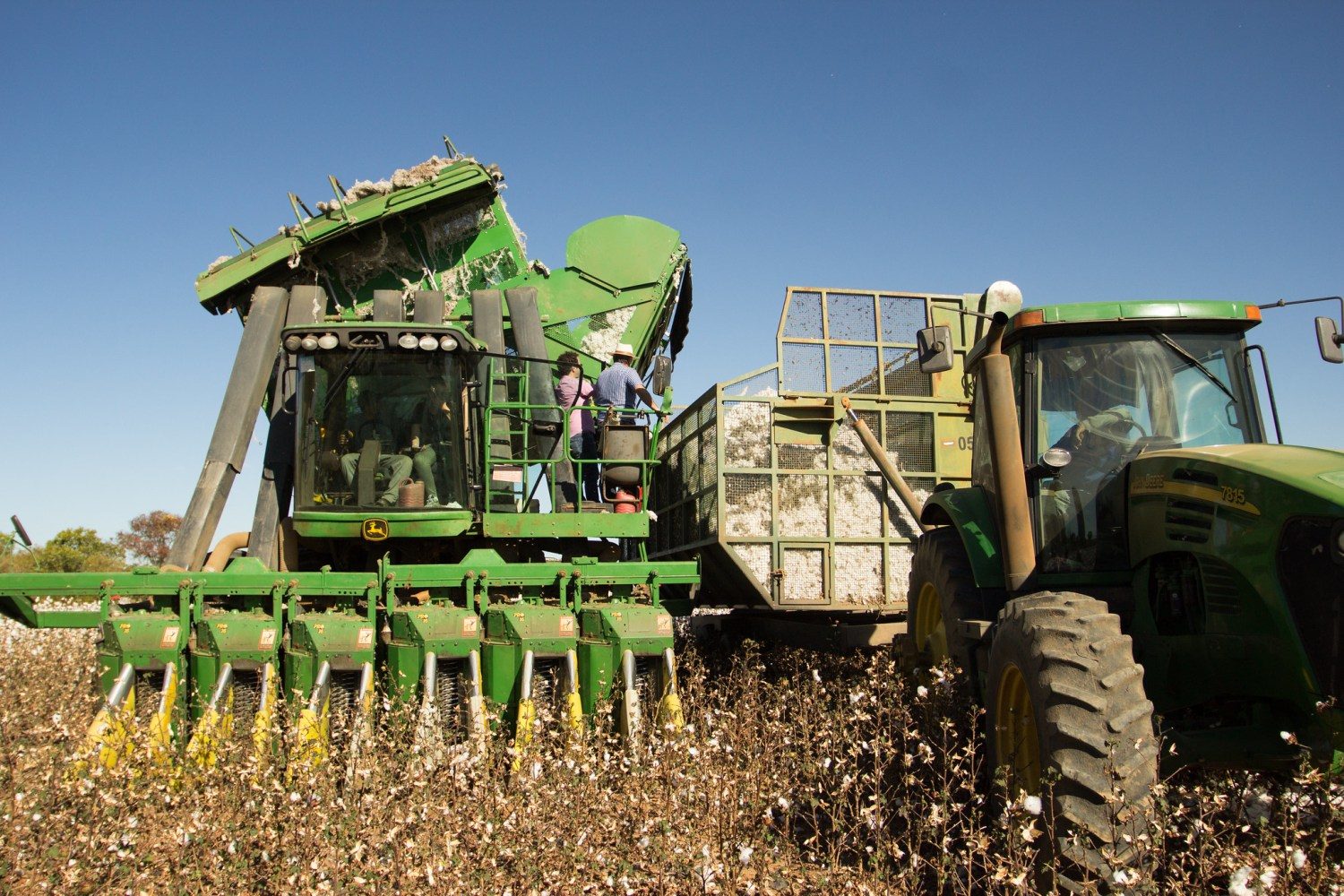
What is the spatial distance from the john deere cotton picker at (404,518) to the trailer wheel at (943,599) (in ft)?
4.86

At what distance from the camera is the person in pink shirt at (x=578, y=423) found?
347 inches

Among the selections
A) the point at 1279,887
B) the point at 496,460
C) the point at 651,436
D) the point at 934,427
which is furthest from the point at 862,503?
the point at 1279,887

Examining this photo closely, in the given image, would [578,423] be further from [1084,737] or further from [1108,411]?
[1084,737]

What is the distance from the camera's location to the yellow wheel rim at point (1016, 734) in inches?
163

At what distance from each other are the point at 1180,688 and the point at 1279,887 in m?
1.11

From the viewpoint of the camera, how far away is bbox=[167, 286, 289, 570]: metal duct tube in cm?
884

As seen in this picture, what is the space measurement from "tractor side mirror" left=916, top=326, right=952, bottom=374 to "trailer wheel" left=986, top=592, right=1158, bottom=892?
121 cm

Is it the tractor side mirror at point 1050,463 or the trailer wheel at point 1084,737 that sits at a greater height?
the tractor side mirror at point 1050,463

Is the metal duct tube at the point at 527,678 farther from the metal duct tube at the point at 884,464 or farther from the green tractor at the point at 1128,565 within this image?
the metal duct tube at the point at 884,464

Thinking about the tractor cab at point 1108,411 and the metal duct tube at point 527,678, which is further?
the metal duct tube at point 527,678

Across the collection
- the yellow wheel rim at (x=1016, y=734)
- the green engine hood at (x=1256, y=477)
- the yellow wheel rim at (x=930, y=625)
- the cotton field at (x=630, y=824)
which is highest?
the green engine hood at (x=1256, y=477)

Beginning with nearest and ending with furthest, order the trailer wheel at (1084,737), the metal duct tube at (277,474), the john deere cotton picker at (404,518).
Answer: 1. the trailer wheel at (1084,737)
2. the john deere cotton picker at (404,518)
3. the metal duct tube at (277,474)

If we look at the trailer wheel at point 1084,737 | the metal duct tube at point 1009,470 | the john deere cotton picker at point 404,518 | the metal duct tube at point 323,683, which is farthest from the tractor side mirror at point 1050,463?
the metal duct tube at point 323,683

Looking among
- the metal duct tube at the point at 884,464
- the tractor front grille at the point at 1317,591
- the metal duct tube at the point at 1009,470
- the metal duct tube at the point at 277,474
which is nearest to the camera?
the tractor front grille at the point at 1317,591
